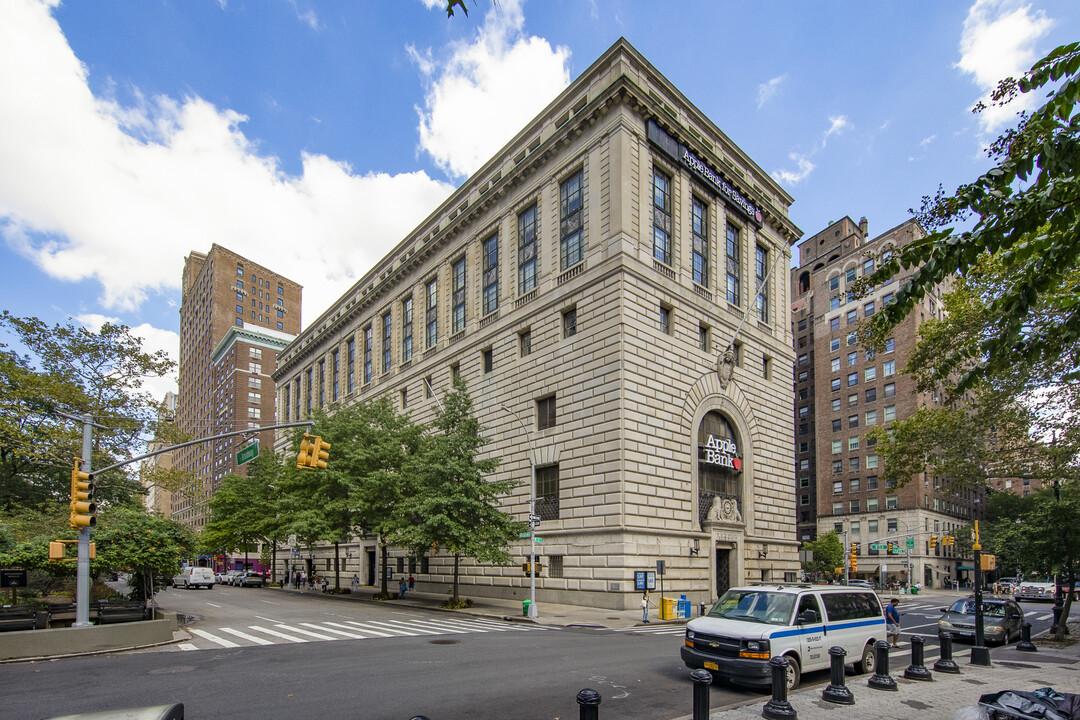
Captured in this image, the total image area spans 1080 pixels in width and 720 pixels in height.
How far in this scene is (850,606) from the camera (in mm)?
13750

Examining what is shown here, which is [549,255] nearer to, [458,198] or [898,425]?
[458,198]

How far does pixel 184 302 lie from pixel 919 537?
159m

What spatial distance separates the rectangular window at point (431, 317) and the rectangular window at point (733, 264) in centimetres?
2180

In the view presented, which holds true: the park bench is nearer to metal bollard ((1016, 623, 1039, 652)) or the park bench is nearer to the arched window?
metal bollard ((1016, 623, 1039, 652))

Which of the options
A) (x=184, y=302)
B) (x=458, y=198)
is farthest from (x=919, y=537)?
(x=184, y=302)

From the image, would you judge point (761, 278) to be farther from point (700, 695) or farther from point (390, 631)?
point (700, 695)

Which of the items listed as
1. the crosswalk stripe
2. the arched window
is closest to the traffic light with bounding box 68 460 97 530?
the crosswalk stripe

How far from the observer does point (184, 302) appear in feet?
520

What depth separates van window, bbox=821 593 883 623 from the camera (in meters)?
13.2

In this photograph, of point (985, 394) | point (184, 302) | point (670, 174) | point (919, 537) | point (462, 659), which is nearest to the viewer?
point (462, 659)

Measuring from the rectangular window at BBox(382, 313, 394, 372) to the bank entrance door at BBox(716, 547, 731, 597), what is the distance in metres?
32.2

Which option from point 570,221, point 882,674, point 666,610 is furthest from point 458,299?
point 882,674

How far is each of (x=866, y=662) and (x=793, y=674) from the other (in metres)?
2.90

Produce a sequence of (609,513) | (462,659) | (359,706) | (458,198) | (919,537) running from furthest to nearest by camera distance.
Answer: (919,537) < (458,198) < (609,513) < (462,659) < (359,706)
